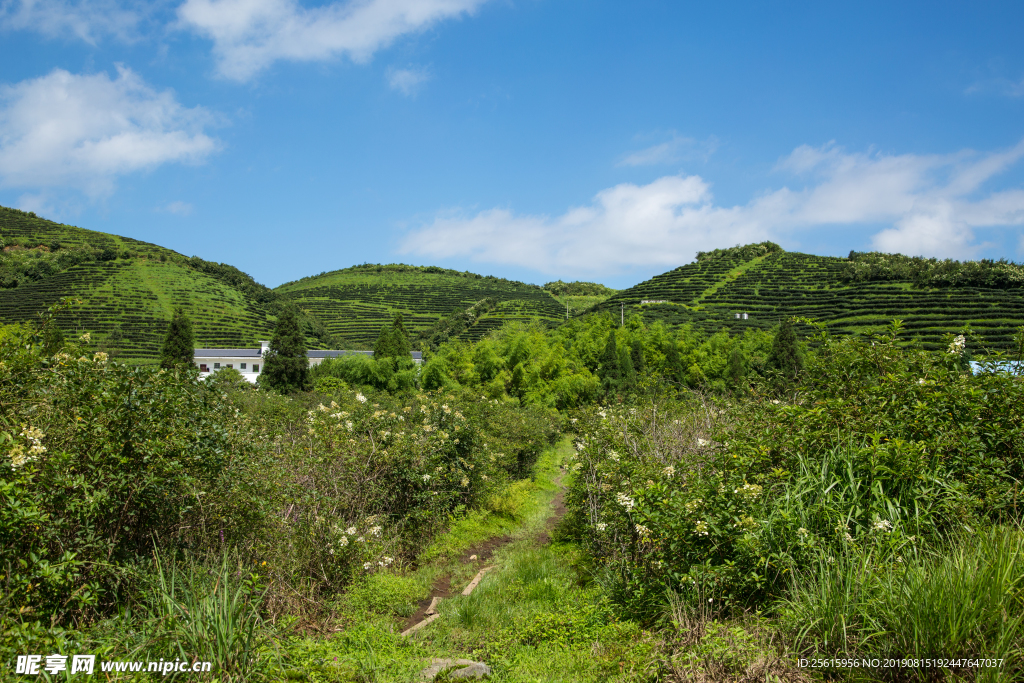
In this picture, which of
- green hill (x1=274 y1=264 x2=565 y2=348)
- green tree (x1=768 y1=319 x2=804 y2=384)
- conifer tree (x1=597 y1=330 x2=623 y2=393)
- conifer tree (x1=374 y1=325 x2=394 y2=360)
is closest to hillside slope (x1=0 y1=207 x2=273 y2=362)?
green hill (x1=274 y1=264 x2=565 y2=348)

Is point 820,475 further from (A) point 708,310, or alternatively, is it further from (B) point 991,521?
(A) point 708,310

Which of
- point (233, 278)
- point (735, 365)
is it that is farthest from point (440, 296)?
point (735, 365)

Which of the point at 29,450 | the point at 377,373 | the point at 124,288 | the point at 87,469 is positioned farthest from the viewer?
the point at 124,288

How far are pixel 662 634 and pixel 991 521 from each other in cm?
266

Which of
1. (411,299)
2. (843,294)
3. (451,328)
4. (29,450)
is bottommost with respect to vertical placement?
(29,450)

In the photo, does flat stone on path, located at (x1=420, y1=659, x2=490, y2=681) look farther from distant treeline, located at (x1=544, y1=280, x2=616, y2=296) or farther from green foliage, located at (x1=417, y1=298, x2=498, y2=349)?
distant treeline, located at (x1=544, y1=280, x2=616, y2=296)

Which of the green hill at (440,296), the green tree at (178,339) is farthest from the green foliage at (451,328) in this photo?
the green tree at (178,339)

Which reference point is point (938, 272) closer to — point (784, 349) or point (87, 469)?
point (784, 349)

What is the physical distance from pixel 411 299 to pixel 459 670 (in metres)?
112

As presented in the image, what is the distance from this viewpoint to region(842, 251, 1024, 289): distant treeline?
185 feet

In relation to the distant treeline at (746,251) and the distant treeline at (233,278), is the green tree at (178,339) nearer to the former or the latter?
the distant treeline at (233,278)

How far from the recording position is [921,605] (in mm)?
2992

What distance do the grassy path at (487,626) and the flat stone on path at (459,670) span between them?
0.08 m

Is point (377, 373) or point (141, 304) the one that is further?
point (141, 304)
